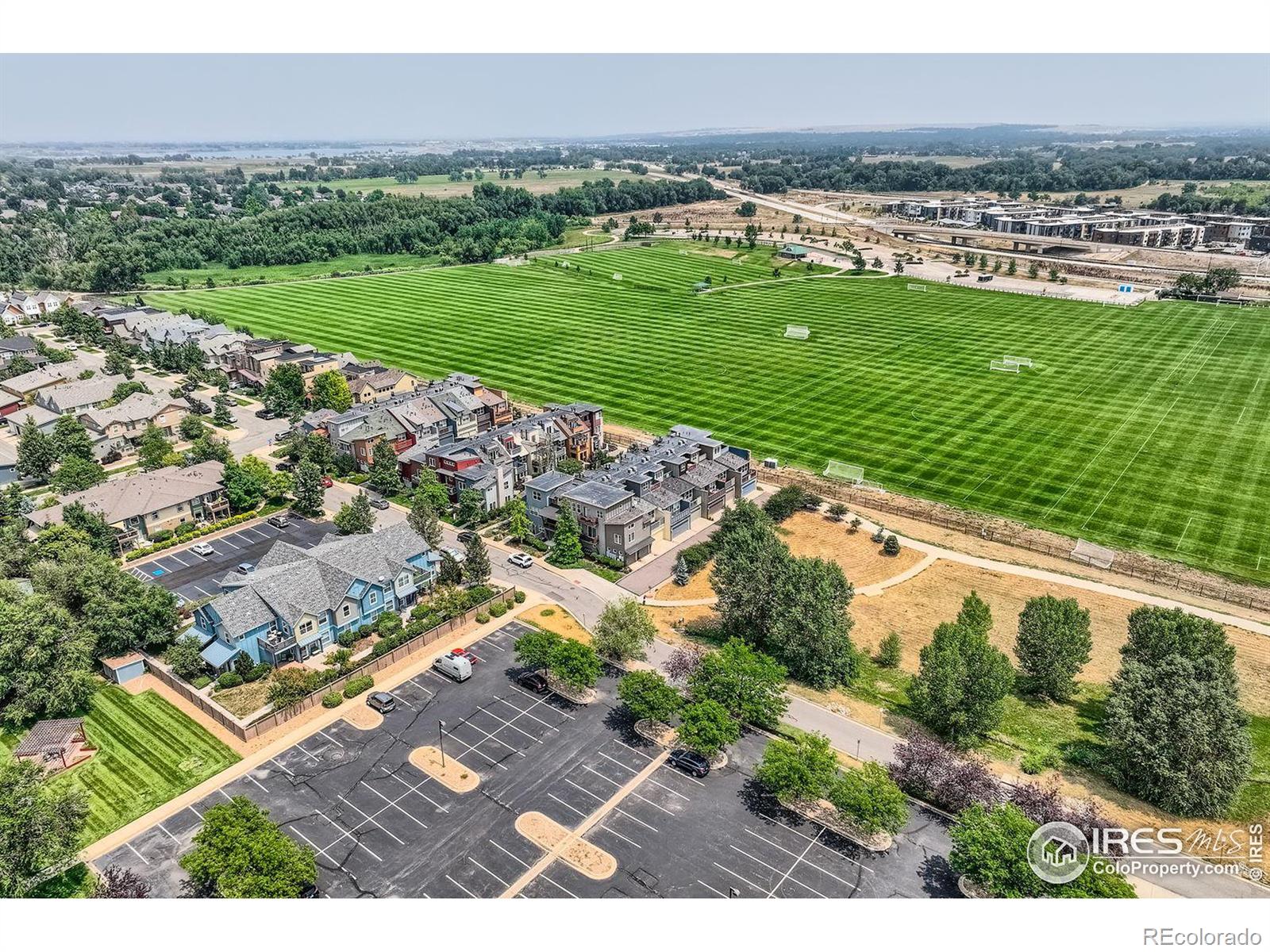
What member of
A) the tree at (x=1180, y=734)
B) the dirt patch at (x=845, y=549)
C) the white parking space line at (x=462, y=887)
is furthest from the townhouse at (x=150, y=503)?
the tree at (x=1180, y=734)

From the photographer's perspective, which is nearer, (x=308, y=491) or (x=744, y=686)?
(x=744, y=686)

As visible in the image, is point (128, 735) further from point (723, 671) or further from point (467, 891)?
point (723, 671)

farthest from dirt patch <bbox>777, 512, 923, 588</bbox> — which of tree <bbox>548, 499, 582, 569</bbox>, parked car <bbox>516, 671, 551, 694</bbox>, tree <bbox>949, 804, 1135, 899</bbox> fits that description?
tree <bbox>949, 804, 1135, 899</bbox>

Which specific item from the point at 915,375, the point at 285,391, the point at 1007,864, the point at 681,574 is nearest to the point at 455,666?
the point at 681,574

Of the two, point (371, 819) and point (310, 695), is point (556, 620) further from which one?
point (371, 819)

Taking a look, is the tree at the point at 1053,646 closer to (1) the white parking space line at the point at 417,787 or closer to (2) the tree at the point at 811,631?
(2) the tree at the point at 811,631

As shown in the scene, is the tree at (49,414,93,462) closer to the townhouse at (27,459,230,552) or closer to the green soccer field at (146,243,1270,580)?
the townhouse at (27,459,230,552)
